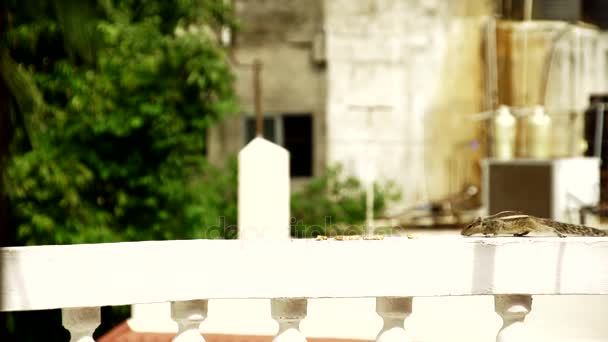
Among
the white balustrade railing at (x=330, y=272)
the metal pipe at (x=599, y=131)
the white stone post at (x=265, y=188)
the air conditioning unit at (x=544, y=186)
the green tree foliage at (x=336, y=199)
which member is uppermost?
the white stone post at (x=265, y=188)

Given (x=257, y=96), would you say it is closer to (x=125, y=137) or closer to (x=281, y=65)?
(x=281, y=65)

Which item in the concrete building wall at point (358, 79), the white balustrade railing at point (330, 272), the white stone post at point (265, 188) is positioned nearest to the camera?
the white balustrade railing at point (330, 272)

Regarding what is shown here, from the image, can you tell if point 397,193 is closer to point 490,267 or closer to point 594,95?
point 594,95

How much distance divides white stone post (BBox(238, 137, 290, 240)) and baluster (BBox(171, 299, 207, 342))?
0.73 m

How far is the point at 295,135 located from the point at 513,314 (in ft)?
45.4

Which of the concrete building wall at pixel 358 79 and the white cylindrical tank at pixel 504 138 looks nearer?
the white cylindrical tank at pixel 504 138

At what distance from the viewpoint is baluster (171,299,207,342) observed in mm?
3196

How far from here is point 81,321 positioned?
124 inches

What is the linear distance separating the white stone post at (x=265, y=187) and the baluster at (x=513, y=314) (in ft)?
3.97

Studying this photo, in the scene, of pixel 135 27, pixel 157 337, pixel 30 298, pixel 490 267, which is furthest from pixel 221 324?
pixel 135 27

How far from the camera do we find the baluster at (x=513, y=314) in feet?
10.6

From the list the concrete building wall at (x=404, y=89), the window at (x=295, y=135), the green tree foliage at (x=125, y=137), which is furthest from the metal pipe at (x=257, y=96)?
the green tree foliage at (x=125, y=137)

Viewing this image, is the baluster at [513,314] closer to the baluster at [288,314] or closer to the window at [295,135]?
the baluster at [288,314]

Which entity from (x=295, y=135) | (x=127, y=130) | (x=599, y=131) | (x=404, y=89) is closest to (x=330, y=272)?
(x=127, y=130)
